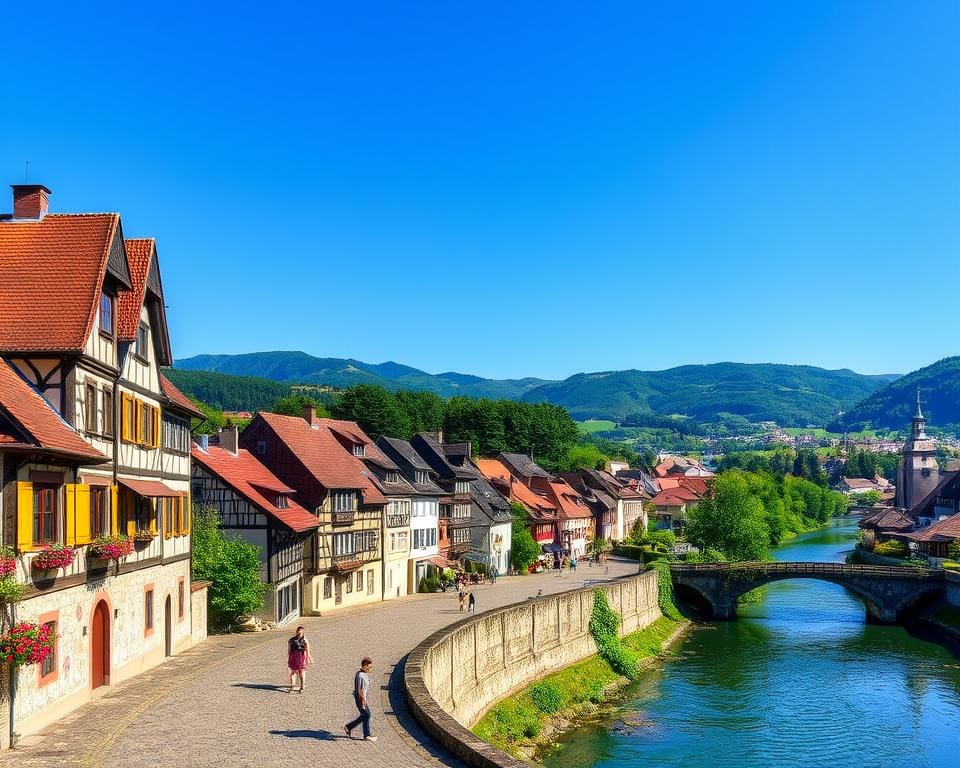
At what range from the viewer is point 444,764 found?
2098 centimetres

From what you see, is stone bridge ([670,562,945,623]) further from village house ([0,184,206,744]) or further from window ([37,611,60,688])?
window ([37,611,60,688])

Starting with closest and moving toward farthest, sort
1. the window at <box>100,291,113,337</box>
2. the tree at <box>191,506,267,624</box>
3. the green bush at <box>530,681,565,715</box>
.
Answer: the window at <box>100,291,113,337</box> → the tree at <box>191,506,267,624</box> → the green bush at <box>530,681,565,715</box>

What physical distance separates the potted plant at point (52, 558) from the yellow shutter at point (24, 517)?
49 cm

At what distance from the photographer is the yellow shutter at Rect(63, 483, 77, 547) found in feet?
76.5

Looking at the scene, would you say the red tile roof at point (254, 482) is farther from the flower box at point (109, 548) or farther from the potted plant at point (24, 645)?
the potted plant at point (24, 645)

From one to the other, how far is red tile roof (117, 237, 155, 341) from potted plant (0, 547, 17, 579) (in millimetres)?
8732

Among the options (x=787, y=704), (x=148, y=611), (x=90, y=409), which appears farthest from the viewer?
(x=787, y=704)

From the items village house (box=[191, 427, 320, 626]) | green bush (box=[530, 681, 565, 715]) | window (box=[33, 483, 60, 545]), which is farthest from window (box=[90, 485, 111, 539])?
green bush (box=[530, 681, 565, 715])

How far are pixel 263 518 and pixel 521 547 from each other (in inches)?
1678

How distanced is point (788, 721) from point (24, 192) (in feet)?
117

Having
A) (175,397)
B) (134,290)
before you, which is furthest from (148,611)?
(134,290)

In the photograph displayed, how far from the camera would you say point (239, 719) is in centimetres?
2470

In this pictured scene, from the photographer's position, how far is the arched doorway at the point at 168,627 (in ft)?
109

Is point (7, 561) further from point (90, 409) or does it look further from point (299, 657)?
point (299, 657)
